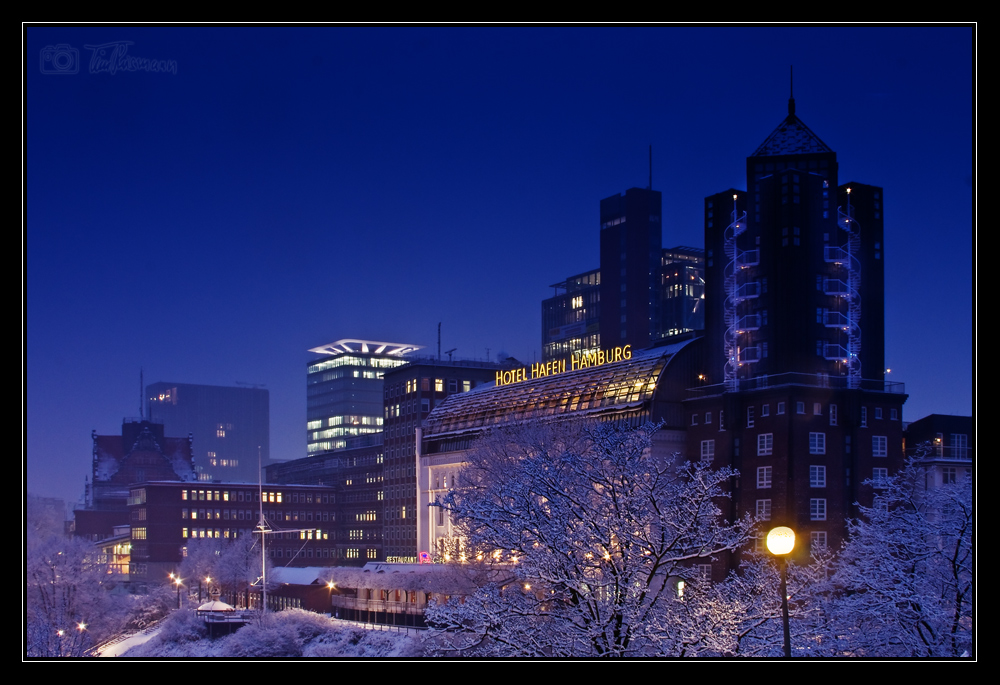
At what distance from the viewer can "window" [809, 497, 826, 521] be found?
9725 centimetres

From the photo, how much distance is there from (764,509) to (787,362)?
1453cm

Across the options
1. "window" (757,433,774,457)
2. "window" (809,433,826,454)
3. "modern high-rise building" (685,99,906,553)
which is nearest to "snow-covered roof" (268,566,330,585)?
"modern high-rise building" (685,99,906,553)

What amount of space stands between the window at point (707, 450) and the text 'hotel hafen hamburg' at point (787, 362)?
0.19 metres

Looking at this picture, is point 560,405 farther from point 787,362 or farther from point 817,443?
point 817,443

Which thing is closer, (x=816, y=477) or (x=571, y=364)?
(x=816, y=477)

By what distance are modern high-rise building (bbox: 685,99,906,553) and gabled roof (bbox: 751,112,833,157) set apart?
140mm

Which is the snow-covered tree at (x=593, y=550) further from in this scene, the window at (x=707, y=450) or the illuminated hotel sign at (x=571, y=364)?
the illuminated hotel sign at (x=571, y=364)

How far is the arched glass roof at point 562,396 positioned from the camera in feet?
373

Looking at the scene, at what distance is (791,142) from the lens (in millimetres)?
113750

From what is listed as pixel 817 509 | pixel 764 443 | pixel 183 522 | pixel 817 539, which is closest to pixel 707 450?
pixel 764 443

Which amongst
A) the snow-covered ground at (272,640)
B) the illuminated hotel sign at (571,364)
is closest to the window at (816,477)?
the illuminated hotel sign at (571,364)

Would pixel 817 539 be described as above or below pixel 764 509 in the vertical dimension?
below
